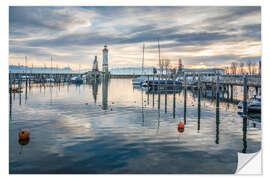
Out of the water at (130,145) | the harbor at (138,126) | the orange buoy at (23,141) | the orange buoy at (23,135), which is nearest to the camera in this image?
the water at (130,145)

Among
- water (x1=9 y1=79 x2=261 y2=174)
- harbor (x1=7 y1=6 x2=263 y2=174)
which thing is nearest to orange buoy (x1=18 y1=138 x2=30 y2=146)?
harbor (x1=7 y1=6 x2=263 y2=174)

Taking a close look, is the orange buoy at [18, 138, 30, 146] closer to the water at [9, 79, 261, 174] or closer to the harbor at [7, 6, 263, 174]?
the harbor at [7, 6, 263, 174]

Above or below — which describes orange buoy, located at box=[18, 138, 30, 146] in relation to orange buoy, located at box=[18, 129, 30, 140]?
below

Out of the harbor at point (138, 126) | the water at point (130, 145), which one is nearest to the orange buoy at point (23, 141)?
the harbor at point (138, 126)

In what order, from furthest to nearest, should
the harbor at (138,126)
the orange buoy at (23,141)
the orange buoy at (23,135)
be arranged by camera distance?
the orange buoy at (23,135) → the orange buoy at (23,141) → the harbor at (138,126)

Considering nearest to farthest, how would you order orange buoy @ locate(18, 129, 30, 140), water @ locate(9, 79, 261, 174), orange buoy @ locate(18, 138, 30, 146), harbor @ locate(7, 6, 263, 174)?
water @ locate(9, 79, 261, 174) < harbor @ locate(7, 6, 263, 174) < orange buoy @ locate(18, 138, 30, 146) < orange buoy @ locate(18, 129, 30, 140)

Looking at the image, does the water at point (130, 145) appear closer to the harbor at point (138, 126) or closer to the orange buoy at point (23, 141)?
the harbor at point (138, 126)

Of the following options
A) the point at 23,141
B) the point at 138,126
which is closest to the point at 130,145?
the point at 138,126

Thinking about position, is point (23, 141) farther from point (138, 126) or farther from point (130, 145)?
point (138, 126)

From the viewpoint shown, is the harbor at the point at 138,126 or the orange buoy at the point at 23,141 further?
the orange buoy at the point at 23,141

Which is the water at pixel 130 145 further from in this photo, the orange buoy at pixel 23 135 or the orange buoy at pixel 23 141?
the orange buoy at pixel 23 135

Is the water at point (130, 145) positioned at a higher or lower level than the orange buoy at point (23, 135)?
lower
